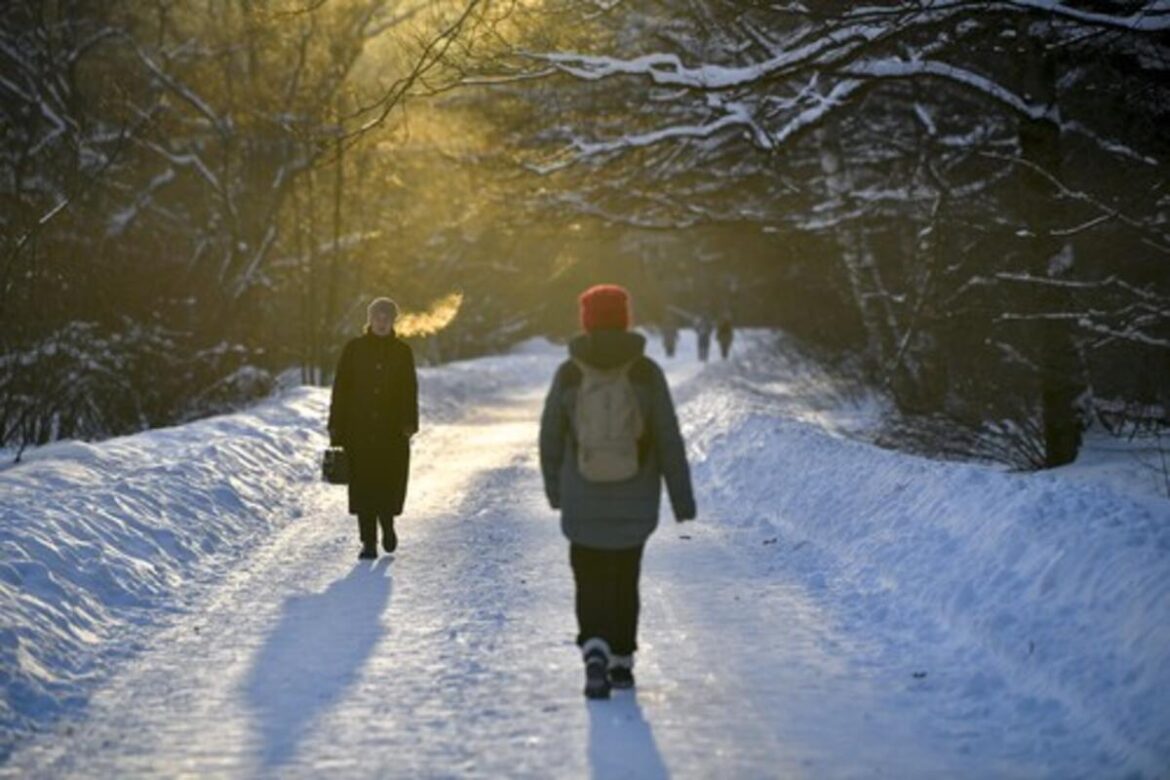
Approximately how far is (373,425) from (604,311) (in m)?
4.33

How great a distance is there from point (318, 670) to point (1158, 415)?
1116 centimetres

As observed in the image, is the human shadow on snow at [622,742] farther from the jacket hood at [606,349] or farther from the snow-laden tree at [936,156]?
the snow-laden tree at [936,156]

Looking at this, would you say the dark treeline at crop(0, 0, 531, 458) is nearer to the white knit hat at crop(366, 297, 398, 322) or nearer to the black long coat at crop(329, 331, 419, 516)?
the white knit hat at crop(366, 297, 398, 322)

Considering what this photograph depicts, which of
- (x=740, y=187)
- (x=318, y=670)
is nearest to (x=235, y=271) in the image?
(x=740, y=187)

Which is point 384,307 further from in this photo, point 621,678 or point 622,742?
point 622,742

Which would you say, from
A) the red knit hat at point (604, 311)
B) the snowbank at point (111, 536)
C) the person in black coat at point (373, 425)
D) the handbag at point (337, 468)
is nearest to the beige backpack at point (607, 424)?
the red knit hat at point (604, 311)

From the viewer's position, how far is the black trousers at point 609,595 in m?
6.00

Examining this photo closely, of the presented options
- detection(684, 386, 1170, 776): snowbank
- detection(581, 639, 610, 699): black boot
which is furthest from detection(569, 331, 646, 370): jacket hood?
detection(684, 386, 1170, 776): snowbank

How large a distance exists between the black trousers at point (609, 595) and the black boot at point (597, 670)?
2.9 inches

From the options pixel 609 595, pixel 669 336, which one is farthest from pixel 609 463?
pixel 669 336

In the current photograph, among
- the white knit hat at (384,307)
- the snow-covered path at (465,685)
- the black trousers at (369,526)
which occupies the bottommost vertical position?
the snow-covered path at (465,685)

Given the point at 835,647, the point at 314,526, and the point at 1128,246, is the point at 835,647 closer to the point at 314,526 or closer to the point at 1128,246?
the point at 314,526

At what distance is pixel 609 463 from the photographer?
598 cm

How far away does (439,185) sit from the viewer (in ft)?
107
